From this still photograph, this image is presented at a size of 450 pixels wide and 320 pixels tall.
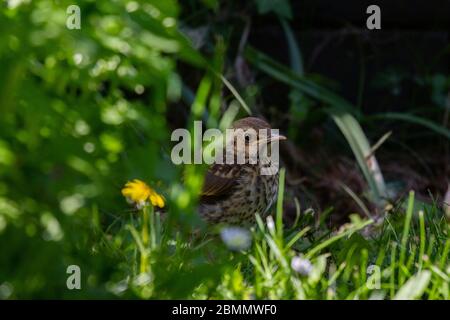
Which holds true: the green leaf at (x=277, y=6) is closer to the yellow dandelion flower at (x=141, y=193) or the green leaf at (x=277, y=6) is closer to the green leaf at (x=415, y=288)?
the yellow dandelion flower at (x=141, y=193)

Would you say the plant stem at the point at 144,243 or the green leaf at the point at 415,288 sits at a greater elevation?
the plant stem at the point at 144,243

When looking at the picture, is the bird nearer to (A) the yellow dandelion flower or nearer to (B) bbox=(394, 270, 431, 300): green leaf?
(A) the yellow dandelion flower

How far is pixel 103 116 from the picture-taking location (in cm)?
241

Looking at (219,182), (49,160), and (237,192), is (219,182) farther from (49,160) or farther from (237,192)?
(49,160)

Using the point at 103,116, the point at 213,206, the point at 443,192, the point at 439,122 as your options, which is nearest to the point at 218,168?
the point at 213,206

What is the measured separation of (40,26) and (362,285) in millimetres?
1054

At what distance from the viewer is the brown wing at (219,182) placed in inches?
143

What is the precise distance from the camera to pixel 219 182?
3.64m

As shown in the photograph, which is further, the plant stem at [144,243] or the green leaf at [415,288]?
the plant stem at [144,243]

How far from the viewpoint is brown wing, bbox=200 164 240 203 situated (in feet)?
11.9

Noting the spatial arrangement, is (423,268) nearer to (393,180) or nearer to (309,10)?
(393,180)

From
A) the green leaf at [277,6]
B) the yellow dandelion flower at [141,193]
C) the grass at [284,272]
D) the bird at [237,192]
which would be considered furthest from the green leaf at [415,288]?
the green leaf at [277,6]

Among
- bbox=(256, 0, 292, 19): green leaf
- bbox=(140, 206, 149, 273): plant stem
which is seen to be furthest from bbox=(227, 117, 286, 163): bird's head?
bbox=(256, 0, 292, 19): green leaf

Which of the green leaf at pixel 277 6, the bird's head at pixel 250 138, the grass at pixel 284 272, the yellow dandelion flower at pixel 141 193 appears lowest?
the grass at pixel 284 272
